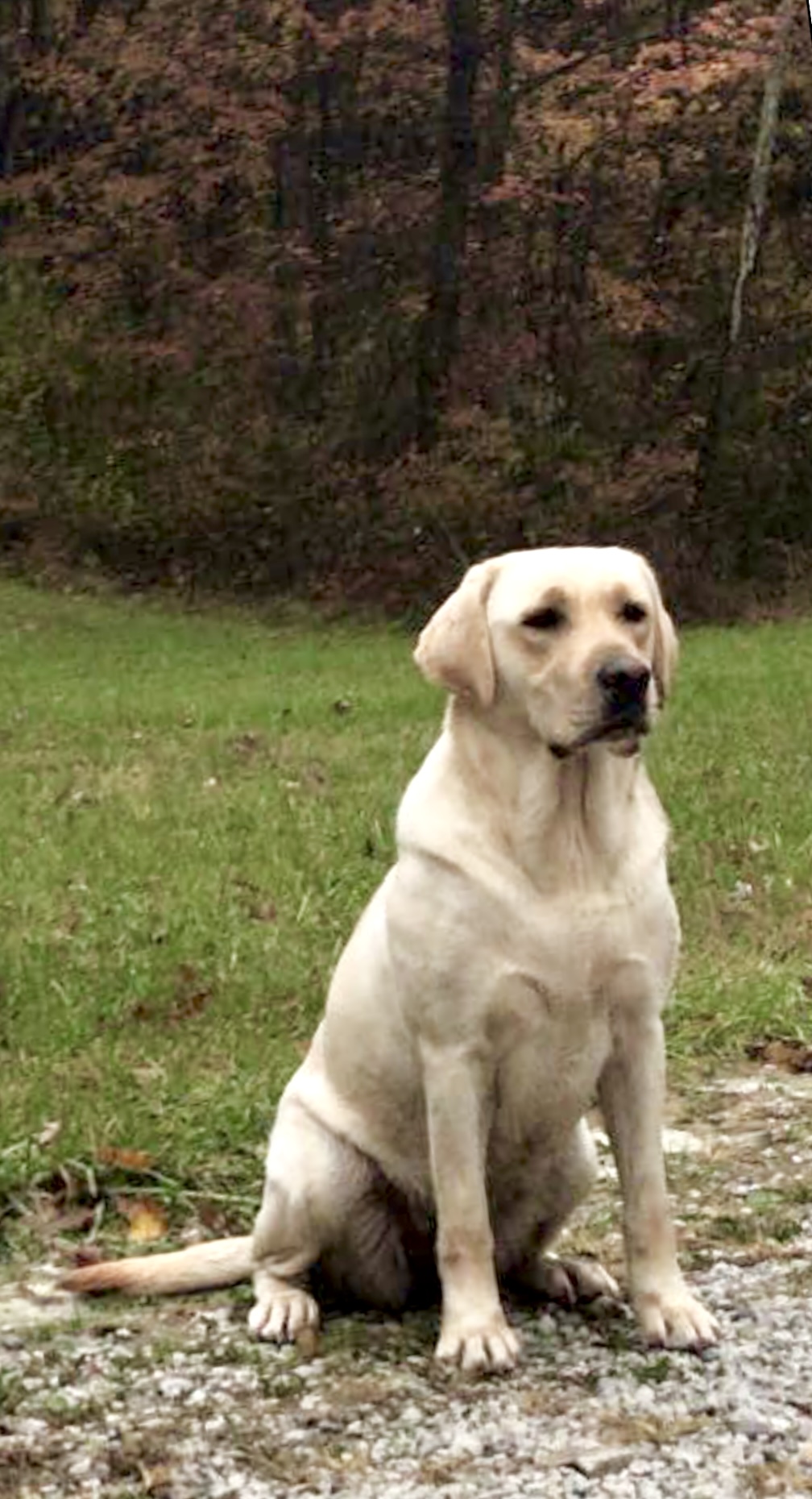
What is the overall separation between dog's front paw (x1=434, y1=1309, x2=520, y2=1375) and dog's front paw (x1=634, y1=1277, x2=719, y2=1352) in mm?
238

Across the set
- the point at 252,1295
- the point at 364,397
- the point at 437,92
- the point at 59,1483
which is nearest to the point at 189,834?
the point at 252,1295

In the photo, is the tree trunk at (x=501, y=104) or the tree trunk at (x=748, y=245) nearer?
the tree trunk at (x=748, y=245)

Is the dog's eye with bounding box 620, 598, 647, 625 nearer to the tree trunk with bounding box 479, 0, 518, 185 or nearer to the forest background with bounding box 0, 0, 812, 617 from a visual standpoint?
the forest background with bounding box 0, 0, 812, 617

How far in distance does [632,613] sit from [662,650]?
132mm

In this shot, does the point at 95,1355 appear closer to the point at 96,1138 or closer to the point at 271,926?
the point at 96,1138

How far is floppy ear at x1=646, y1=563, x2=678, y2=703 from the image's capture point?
3.89 m

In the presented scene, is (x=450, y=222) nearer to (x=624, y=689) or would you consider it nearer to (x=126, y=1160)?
(x=126, y=1160)

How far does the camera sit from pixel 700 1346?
12.6 ft

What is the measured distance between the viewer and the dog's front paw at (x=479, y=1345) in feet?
12.3

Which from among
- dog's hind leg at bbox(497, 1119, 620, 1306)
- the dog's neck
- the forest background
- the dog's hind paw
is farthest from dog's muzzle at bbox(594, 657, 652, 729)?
the forest background

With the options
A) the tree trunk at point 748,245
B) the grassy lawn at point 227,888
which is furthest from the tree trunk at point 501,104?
the grassy lawn at point 227,888

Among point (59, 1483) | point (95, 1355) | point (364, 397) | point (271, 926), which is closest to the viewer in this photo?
point (59, 1483)

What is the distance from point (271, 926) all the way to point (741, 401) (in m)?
18.5

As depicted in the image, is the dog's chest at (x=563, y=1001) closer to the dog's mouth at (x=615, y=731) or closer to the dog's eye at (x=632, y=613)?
the dog's mouth at (x=615, y=731)
